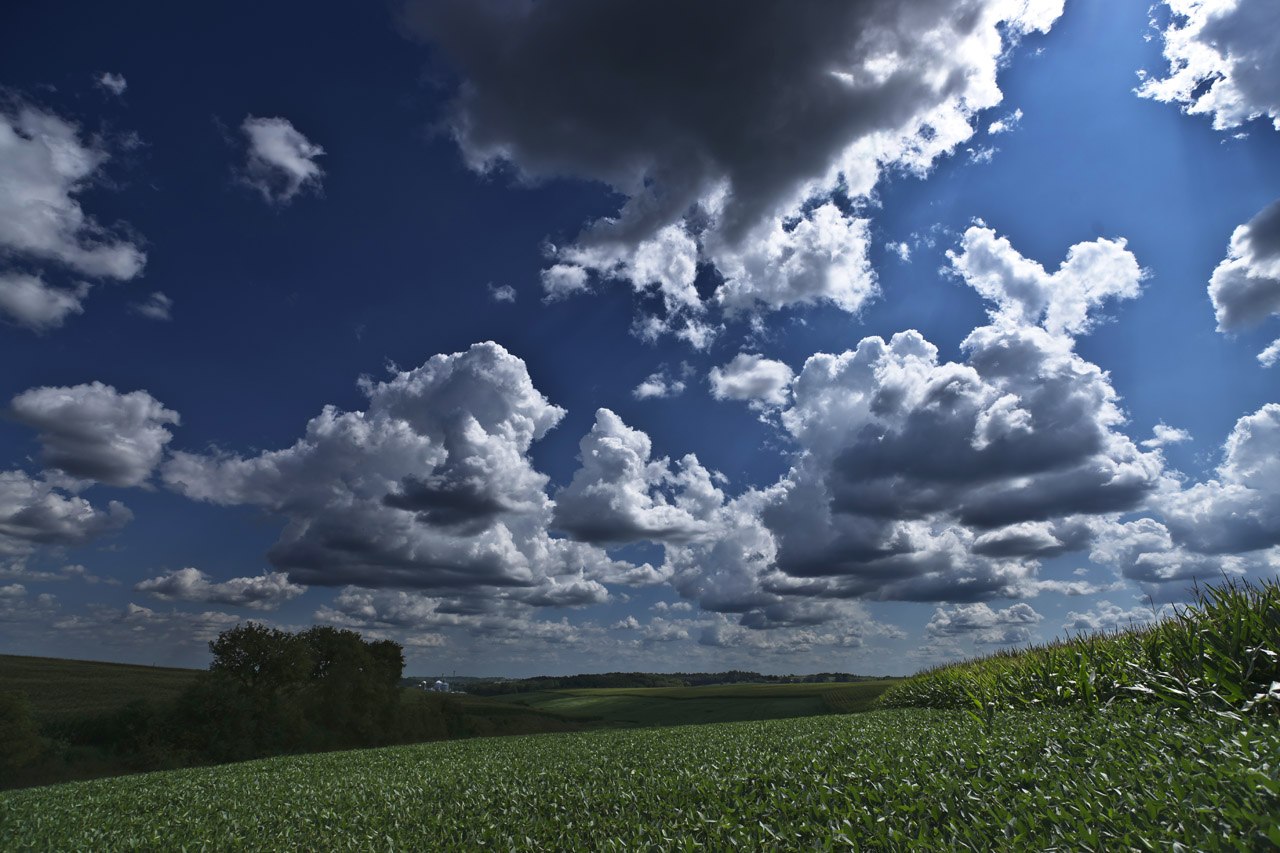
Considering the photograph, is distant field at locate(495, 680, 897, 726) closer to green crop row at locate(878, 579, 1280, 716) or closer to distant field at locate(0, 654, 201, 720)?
green crop row at locate(878, 579, 1280, 716)

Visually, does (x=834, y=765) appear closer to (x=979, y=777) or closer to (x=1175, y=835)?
(x=979, y=777)

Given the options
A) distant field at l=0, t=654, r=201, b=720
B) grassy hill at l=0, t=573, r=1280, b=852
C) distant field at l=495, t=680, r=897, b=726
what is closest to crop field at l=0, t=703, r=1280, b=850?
grassy hill at l=0, t=573, r=1280, b=852

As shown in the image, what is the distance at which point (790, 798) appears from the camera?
6891 millimetres

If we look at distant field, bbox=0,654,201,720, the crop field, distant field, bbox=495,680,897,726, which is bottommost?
distant field, bbox=495,680,897,726

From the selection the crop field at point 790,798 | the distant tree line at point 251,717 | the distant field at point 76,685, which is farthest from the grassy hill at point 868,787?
the distant field at point 76,685

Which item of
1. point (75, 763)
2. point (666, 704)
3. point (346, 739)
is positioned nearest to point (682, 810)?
point (75, 763)

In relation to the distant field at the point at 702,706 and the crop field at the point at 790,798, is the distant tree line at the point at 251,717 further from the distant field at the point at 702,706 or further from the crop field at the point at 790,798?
the crop field at the point at 790,798

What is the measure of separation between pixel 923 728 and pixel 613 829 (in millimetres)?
7129

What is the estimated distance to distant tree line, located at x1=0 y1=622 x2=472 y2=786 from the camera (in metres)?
37.8

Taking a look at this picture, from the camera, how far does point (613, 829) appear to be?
6.69 meters

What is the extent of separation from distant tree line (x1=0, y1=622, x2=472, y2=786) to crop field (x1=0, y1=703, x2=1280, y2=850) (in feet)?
116

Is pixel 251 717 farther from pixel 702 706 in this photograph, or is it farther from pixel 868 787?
pixel 702 706

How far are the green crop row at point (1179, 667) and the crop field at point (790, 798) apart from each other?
0.95 m

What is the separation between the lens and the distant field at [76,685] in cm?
5706
